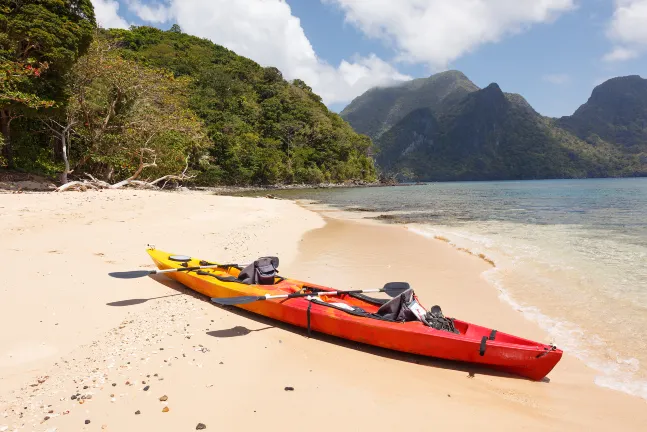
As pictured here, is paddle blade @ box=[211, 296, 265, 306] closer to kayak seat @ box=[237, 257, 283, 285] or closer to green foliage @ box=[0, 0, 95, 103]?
kayak seat @ box=[237, 257, 283, 285]

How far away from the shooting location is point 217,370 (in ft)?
12.5

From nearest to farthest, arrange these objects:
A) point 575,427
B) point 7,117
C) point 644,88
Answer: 1. point 575,427
2. point 7,117
3. point 644,88

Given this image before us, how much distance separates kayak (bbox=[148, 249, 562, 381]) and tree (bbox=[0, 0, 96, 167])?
47.5 feet

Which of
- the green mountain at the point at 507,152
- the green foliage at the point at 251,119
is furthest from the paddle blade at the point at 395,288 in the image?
the green mountain at the point at 507,152

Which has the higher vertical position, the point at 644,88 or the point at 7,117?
the point at 644,88

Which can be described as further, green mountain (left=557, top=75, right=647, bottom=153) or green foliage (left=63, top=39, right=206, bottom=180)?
green mountain (left=557, top=75, right=647, bottom=153)

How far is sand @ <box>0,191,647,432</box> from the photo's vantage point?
10.2 ft

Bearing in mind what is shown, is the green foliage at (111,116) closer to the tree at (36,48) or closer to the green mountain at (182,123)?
the green mountain at (182,123)

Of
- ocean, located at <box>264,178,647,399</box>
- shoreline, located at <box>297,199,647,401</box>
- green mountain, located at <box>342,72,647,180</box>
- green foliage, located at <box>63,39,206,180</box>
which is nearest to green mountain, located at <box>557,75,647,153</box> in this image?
green mountain, located at <box>342,72,647,180</box>

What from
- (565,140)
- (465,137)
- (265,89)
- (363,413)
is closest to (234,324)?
(363,413)

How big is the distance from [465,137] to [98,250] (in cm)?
20834

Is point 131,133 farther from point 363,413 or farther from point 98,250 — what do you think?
point 363,413

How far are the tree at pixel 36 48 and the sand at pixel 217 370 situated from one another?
33.9 feet

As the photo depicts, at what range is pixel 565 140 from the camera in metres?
160
